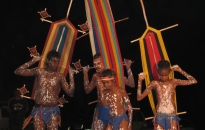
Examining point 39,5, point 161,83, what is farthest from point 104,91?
point 39,5

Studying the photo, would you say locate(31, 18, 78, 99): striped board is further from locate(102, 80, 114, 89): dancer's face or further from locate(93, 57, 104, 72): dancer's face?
locate(102, 80, 114, 89): dancer's face

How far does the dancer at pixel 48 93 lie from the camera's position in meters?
5.09

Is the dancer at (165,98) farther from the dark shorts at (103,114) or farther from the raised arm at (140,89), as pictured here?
the dark shorts at (103,114)

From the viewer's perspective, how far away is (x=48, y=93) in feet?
17.0

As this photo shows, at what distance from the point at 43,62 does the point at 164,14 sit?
3665 mm

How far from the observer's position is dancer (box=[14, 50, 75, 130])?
5.09 m

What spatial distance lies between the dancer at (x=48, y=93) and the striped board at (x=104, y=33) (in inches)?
34.3

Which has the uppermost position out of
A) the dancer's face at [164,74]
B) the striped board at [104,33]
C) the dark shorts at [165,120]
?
the striped board at [104,33]

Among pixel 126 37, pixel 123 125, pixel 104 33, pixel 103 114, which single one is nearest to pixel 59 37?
pixel 104 33

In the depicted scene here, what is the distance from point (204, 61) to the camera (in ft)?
27.9

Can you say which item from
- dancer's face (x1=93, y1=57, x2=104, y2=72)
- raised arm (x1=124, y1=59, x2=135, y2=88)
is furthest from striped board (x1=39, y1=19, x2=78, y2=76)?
raised arm (x1=124, y1=59, x2=135, y2=88)

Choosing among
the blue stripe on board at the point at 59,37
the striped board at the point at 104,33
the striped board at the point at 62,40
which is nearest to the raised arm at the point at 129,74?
the striped board at the point at 104,33

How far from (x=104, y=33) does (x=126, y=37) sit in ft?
10.9

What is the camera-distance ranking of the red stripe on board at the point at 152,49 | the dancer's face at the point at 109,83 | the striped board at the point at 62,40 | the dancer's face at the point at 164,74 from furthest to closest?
the striped board at the point at 62,40 < the red stripe on board at the point at 152,49 < the dancer's face at the point at 164,74 < the dancer's face at the point at 109,83
